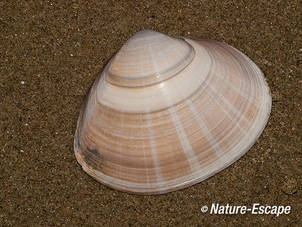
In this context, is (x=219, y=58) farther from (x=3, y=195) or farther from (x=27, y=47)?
(x=3, y=195)

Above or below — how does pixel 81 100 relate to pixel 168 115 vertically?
below

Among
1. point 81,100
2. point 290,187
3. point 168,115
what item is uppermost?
point 168,115

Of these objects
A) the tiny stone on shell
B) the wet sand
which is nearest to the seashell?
the wet sand

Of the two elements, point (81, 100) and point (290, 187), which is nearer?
point (290, 187)

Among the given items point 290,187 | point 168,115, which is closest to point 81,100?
point 168,115

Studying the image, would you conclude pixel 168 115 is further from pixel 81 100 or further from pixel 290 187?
pixel 290 187
